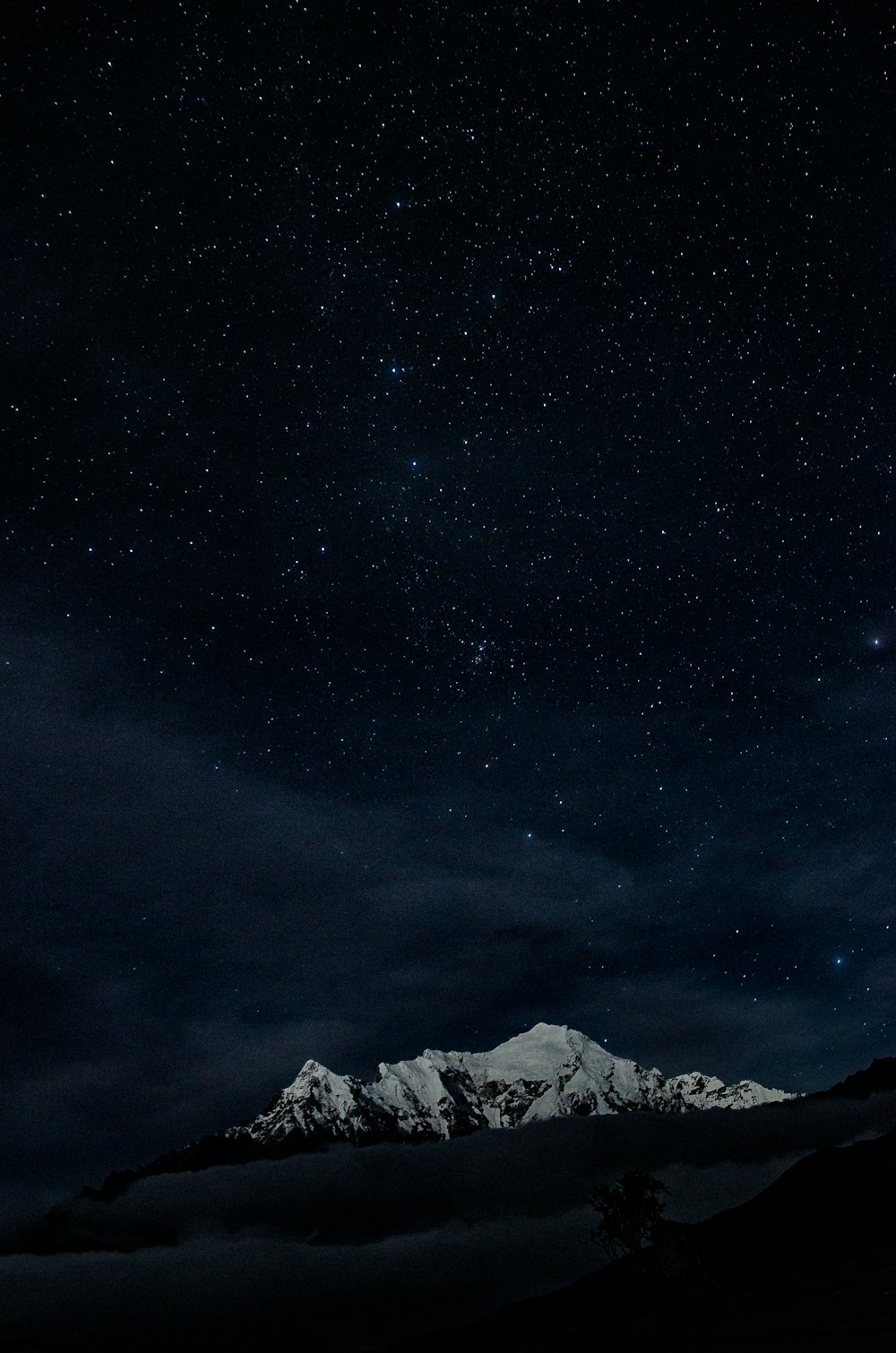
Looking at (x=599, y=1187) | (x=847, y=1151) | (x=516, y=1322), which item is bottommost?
(x=516, y=1322)

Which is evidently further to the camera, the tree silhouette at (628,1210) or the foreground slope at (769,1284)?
the tree silhouette at (628,1210)

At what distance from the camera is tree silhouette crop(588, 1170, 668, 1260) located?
78.4 meters

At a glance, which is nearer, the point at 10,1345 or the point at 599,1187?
the point at 10,1345

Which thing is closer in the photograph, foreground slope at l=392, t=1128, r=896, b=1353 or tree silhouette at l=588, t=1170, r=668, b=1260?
foreground slope at l=392, t=1128, r=896, b=1353

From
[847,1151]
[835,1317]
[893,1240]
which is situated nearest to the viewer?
[835,1317]

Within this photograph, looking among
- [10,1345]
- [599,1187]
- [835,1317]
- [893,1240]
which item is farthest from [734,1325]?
[893,1240]

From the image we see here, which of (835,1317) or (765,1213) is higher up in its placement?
(835,1317)

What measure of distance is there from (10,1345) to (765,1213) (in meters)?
184

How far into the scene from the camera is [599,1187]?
80.8m

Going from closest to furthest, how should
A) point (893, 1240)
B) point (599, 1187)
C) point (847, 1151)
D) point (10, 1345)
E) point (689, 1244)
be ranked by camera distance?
point (10, 1345) < point (689, 1244) < point (599, 1187) < point (893, 1240) < point (847, 1151)

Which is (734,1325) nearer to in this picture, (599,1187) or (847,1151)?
(599,1187)

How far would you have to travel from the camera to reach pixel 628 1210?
260 feet

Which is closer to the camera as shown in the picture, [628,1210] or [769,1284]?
[769,1284]

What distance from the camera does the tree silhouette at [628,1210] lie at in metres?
78.4
